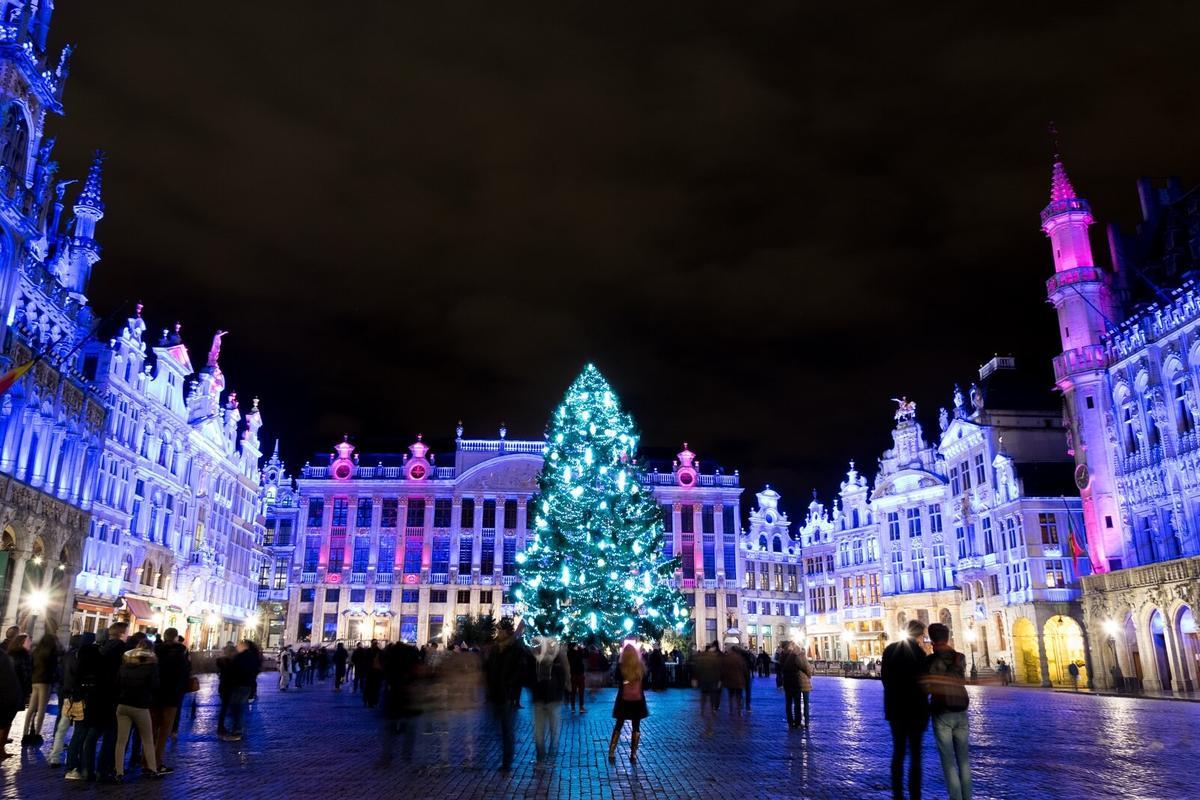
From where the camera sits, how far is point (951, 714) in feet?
31.8

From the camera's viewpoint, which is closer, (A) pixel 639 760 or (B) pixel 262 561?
(A) pixel 639 760

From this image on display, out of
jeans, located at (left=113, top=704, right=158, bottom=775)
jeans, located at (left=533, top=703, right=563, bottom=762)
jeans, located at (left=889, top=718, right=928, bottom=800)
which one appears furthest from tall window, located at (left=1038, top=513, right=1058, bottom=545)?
jeans, located at (left=113, top=704, right=158, bottom=775)

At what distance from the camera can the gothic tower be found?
44.2 meters

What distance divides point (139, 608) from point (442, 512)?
35.0m

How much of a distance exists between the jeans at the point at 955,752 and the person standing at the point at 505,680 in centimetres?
641

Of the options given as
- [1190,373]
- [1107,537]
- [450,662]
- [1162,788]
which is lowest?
[1162,788]

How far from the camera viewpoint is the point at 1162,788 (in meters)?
12.2

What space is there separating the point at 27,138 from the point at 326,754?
37.0 metres

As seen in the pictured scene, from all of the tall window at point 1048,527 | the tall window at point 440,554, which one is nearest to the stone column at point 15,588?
the tall window at point 440,554

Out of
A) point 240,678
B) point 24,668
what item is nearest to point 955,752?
point 240,678

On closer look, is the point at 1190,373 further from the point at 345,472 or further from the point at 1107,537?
the point at 345,472

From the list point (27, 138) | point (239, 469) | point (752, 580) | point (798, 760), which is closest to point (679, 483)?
point (752, 580)

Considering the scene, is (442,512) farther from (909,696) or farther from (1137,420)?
(909,696)

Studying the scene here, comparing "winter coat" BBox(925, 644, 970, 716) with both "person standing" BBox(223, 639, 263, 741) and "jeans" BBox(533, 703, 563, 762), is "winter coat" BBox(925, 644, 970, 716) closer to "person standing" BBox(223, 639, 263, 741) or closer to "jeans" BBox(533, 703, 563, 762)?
"jeans" BBox(533, 703, 563, 762)
